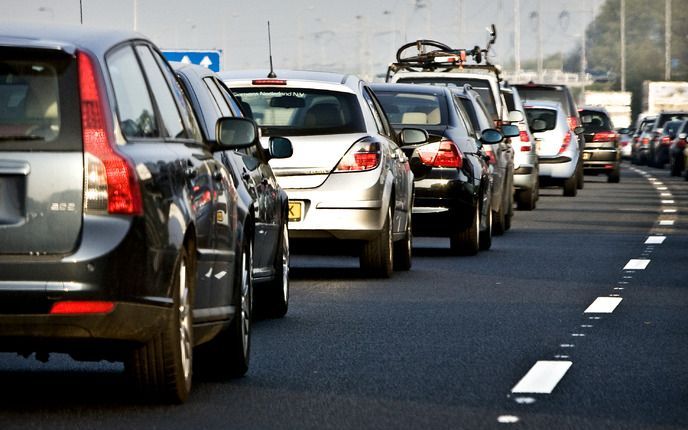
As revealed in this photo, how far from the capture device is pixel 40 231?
290 inches

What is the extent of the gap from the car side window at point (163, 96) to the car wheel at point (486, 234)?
11.0m

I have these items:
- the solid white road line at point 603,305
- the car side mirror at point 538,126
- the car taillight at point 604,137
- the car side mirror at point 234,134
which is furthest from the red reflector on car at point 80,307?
the car taillight at point 604,137

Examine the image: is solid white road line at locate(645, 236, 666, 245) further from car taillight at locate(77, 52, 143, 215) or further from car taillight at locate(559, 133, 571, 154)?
car taillight at locate(77, 52, 143, 215)

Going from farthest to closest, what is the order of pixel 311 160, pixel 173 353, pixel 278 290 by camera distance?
1. pixel 311 160
2. pixel 278 290
3. pixel 173 353

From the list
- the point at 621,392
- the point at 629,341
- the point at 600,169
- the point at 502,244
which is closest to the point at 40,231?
the point at 621,392

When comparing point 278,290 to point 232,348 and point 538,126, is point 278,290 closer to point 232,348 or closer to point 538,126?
point 232,348

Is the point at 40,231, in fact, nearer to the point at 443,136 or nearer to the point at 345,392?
the point at 345,392

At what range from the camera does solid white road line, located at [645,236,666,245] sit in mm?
21062

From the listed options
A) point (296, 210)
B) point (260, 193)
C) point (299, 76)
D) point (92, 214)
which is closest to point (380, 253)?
point (296, 210)

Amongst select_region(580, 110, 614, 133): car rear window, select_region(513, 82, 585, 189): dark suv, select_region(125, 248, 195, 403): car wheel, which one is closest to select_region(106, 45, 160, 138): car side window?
select_region(125, 248, 195, 403): car wheel

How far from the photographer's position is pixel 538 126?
31.6m

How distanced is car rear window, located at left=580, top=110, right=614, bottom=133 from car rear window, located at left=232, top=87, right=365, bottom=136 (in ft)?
92.4

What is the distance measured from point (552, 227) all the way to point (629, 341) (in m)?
13.7

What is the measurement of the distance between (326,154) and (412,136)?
211 centimetres
